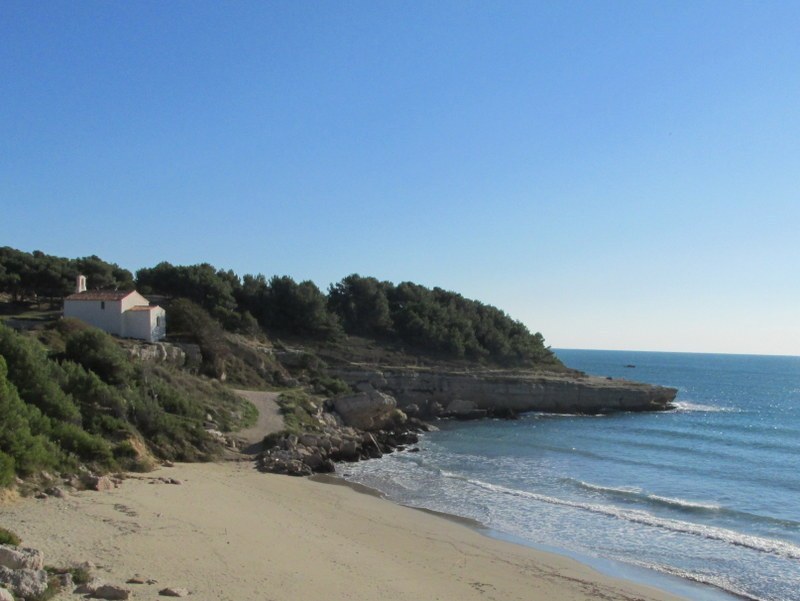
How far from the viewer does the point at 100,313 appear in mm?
37000

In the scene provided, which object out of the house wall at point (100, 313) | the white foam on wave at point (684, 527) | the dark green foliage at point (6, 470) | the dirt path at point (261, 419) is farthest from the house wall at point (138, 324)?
the dark green foliage at point (6, 470)

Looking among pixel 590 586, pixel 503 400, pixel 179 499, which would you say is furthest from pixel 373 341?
pixel 590 586

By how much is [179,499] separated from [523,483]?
45.1ft

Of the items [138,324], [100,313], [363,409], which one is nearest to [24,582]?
[363,409]

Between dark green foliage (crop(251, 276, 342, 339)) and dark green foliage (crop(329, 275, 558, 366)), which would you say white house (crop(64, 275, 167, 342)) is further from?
dark green foliage (crop(329, 275, 558, 366))

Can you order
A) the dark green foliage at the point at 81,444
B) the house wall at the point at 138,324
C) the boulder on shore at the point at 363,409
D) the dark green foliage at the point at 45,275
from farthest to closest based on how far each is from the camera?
the dark green foliage at the point at 45,275 → the boulder on shore at the point at 363,409 → the house wall at the point at 138,324 → the dark green foliage at the point at 81,444

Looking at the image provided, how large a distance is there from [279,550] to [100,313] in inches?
1090

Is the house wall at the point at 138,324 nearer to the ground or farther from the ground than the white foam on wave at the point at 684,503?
farther from the ground

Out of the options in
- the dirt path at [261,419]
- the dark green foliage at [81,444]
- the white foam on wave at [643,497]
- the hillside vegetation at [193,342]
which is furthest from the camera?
the dirt path at [261,419]

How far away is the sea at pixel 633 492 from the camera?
645 inches

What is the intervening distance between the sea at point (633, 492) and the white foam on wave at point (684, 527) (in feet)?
0.17

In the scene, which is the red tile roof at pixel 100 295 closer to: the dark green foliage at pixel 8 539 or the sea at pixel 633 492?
the sea at pixel 633 492

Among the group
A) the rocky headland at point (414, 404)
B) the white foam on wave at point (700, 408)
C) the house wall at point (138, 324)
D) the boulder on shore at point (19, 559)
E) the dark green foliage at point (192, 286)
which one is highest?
the dark green foliage at point (192, 286)

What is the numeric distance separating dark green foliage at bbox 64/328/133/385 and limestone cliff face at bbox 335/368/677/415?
2232 cm
